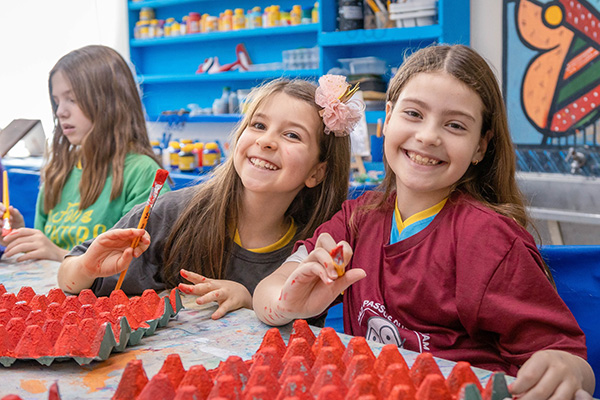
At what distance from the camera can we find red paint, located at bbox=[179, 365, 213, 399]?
0.73m

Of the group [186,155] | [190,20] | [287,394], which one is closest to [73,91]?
[287,394]

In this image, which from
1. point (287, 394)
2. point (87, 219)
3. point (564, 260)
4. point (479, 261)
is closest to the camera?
point (287, 394)

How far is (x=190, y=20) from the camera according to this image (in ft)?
17.7

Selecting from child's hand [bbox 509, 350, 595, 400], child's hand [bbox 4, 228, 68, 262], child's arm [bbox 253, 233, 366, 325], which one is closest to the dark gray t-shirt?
child's hand [bbox 4, 228, 68, 262]

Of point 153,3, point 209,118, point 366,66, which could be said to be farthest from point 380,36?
point 153,3

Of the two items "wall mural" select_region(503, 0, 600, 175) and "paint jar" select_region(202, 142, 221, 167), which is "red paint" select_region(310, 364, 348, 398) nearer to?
"wall mural" select_region(503, 0, 600, 175)

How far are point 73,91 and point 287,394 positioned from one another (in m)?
1.87

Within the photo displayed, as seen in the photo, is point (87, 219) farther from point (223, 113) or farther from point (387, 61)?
point (223, 113)

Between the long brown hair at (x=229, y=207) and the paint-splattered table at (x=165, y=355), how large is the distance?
8.9 inches

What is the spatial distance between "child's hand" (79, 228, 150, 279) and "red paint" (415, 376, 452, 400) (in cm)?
72

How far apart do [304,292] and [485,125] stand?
0.56m

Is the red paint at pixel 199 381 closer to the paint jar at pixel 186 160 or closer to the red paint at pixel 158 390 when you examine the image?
the red paint at pixel 158 390

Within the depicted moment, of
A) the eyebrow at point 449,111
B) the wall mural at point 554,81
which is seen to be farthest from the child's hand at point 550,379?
the wall mural at point 554,81

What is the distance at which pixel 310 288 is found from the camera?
3.66 feet
